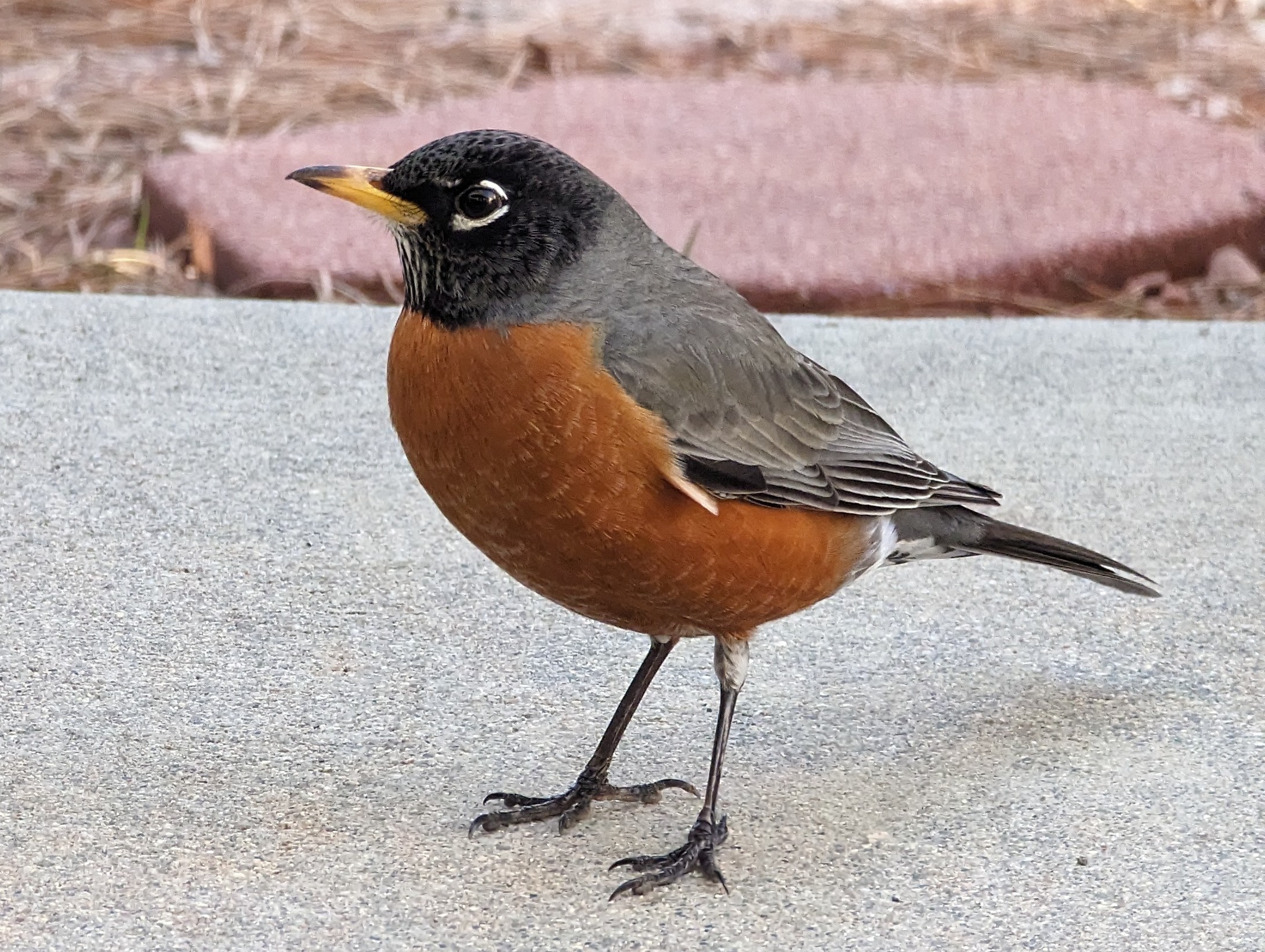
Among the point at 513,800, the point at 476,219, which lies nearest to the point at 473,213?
the point at 476,219

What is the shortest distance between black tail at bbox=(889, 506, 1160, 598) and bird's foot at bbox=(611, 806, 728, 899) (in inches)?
33.8

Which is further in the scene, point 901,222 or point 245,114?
point 245,114

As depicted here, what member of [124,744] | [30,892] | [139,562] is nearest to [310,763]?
[124,744]

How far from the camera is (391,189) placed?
10.5 ft

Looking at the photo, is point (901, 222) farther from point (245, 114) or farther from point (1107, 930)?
point (1107, 930)

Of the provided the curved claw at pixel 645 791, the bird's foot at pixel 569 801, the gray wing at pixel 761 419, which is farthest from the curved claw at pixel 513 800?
the gray wing at pixel 761 419

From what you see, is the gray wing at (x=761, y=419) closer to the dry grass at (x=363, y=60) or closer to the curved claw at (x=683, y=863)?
the curved claw at (x=683, y=863)

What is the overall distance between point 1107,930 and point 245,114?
5.80 meters

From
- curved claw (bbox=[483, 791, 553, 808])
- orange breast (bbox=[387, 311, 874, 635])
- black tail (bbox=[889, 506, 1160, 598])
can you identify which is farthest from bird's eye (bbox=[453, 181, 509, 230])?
black tail (bbox=[889, 506, 1160, 598])

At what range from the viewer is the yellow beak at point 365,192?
320 centimetres

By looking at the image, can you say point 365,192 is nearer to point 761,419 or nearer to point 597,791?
point 761,419

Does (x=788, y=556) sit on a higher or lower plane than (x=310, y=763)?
higher

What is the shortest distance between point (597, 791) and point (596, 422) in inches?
30.6

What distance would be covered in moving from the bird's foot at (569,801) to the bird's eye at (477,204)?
107 cm
